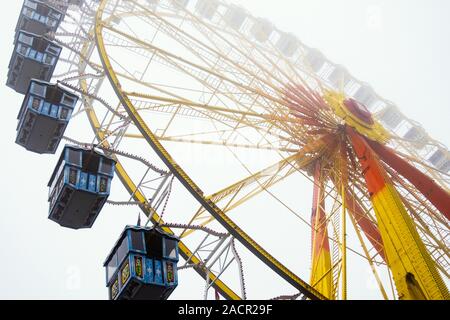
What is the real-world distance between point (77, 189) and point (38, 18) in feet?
30.8

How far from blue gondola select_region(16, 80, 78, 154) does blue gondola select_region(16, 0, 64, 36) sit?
4.77 metres

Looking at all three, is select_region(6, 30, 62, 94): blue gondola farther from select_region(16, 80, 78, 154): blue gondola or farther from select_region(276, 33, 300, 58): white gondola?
select_region(276, 33, 300, 58): white gondola

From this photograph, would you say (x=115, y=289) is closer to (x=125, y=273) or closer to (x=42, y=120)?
(x=125, y=273)

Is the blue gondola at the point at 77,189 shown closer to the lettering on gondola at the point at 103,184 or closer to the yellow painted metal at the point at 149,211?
the lettering on gondola at the point at 103,184

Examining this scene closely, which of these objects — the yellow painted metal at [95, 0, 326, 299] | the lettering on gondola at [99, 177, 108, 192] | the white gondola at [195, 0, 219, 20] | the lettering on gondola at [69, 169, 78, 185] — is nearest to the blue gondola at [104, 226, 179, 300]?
the yellow painted metal at [95, 0, 326, 299]

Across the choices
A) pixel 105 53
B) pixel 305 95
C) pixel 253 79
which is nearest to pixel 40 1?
pixel 105 53

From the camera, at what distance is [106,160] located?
14.3 metres

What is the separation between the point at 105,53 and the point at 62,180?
13.0ft

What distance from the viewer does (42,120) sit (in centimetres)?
1531

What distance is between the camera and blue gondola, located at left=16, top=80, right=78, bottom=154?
15.3 metres

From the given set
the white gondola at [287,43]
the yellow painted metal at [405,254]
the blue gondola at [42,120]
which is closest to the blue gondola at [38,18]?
the blue gondola at [42,120]

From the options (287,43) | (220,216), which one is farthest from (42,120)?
(287,43)
